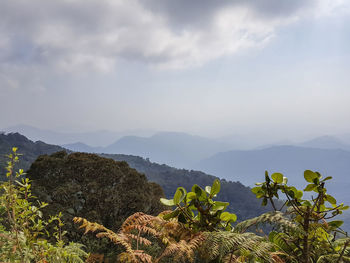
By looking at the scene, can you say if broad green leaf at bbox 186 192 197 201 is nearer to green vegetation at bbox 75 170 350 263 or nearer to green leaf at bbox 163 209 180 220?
green vegetation at bbox 75 170 350 263

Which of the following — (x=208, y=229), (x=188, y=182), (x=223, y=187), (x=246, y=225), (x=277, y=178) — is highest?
(x=277, y=178)

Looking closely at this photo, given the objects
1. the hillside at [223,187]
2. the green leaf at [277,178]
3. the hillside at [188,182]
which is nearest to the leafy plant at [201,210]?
the green leaf at [277,178]

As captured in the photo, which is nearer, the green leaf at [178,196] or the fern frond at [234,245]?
the fern frond at [234,245]

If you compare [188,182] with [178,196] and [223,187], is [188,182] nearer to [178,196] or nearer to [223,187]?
[223,187]

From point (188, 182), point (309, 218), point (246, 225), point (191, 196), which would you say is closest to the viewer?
point (246, 225)

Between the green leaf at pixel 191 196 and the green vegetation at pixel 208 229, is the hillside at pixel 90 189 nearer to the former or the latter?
the green vegetation at pixel 208 229

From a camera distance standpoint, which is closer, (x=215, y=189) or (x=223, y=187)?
(x=215, y=189)

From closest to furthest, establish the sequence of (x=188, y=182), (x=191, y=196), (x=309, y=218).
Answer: (x=309, y=218) → (x=191, y=196) → (x=188, y=182)

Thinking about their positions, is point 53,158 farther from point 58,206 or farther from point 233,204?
point 233,204

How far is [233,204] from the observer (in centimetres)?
9656

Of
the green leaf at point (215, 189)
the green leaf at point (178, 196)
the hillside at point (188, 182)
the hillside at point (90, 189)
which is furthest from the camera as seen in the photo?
the hillside at point (188, 182)

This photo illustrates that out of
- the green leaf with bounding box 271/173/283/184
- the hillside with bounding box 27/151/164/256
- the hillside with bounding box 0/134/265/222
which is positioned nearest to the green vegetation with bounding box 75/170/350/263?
the green leaf with bounding box 271/173/283/184

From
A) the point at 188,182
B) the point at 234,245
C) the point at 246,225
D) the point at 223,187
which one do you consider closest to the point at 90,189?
the point at 246,225

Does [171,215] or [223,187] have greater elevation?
[171,215]
